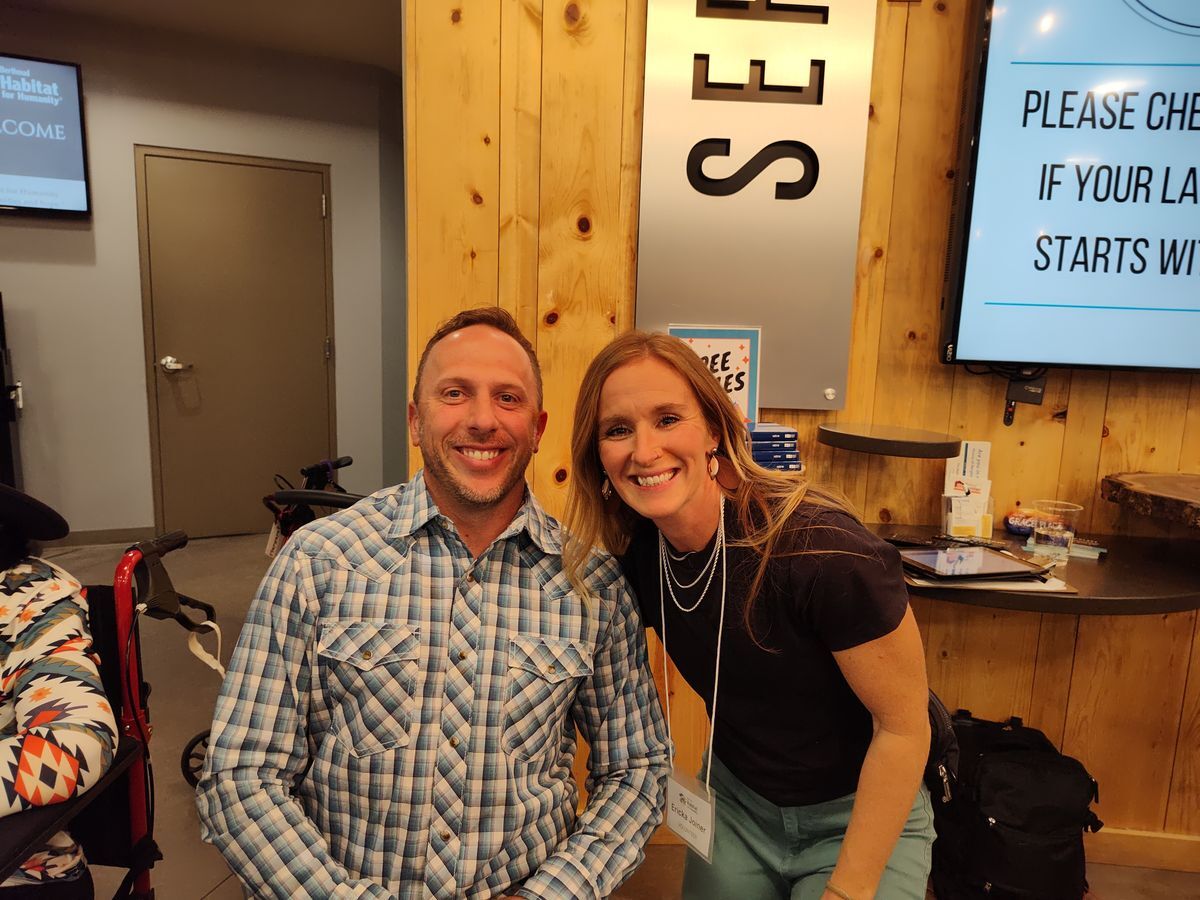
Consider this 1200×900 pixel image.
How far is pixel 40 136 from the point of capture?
4.17m

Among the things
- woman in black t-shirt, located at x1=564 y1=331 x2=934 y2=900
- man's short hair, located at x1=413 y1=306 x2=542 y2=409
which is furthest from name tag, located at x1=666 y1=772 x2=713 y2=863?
man's short hair, located at x1=413 y1=306 x2=542 y2=409

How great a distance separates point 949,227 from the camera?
6.34 feet

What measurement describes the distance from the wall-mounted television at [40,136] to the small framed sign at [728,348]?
4216mm

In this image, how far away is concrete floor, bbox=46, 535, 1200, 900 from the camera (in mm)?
1955

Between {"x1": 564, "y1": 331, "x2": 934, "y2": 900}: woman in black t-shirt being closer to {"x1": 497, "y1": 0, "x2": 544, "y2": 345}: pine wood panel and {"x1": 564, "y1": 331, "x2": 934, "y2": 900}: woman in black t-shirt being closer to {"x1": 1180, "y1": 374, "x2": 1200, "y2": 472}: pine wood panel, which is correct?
{"x1": 497, "y1": 0, "x2": 544, "y2": 345}: pine wood panel

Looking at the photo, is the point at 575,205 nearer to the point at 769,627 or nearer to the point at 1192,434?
the point at 769,627

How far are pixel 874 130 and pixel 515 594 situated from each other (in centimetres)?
157

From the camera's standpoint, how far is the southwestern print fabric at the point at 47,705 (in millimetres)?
1060

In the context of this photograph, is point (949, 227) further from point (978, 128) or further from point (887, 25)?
point (887, 25)

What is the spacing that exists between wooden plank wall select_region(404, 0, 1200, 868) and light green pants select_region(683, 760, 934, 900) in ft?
2.62

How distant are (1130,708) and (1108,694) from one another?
0.08m

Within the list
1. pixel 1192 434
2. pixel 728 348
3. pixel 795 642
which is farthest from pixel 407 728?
pixel 1192 434

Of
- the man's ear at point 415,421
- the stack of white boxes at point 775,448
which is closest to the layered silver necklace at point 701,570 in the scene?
the man's ear at point 415,421

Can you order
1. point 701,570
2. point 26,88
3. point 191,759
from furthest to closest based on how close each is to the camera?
point 26,88, point 191,759, point 701,570
